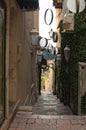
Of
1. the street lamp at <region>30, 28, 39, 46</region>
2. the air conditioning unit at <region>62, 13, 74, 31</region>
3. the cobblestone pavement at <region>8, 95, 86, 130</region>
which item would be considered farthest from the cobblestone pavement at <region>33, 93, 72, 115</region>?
the cobblestone pavement at <region>8, 95, 86, 130</region>

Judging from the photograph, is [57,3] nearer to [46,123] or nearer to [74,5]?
[74,5]

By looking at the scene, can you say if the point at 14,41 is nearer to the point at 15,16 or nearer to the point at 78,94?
the point at 15,16

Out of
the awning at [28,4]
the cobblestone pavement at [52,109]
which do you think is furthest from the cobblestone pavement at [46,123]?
the cobblestone pavement at [52,109]

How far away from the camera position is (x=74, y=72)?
13320 millimetres

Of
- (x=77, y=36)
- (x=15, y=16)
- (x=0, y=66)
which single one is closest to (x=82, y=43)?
(x=77, y=36)

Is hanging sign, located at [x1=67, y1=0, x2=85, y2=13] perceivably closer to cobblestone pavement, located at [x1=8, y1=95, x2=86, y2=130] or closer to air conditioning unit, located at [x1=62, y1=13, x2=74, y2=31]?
cobblestone pavement, located at [x1=8, y1=95, x2=86, y2=130]

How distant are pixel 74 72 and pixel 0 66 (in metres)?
6.85

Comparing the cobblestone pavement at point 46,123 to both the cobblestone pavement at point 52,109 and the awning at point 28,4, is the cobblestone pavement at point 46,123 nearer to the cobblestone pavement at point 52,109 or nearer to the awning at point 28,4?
the awning at point 28,4

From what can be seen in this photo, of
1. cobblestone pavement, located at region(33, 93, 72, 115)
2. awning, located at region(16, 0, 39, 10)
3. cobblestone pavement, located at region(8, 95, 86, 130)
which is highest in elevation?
awning, located at region(16, 0, 39, 10)

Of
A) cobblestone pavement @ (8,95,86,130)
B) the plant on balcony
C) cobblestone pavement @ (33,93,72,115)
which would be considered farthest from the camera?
the plant on balcony

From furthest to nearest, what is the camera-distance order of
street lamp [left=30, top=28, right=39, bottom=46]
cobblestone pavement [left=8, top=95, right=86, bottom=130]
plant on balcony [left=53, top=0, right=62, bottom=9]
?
1. plant on balcony [left=53, top=0, right=62, bottom=9]
2. street lamp [left=30, top=28, right=39, bottom=46]
3. cobblestone pavement [left=8, top=95, right=86, bottom=130]

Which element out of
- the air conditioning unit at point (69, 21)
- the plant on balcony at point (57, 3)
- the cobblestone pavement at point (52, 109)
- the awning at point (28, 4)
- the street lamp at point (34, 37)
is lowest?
the cobblestone pavement at point (52, 109)

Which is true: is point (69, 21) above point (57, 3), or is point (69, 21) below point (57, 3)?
below

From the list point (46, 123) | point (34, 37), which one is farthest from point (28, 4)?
point (34, 37)
